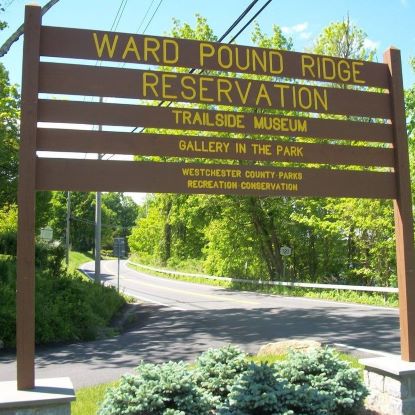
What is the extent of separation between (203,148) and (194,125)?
24 centimetres

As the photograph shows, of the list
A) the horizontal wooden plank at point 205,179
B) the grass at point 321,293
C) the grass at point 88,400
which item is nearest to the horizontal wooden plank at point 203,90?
the horizontal wooden plank at point 205,179

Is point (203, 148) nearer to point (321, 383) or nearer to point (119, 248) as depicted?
point (321, 383)

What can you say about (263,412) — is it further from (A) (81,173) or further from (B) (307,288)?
(B) (307,288)

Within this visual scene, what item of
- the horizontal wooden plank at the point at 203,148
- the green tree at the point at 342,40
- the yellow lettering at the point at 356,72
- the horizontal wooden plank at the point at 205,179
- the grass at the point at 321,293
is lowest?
the grass at the point at 321,293

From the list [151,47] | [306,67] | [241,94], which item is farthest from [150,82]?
[306,67]

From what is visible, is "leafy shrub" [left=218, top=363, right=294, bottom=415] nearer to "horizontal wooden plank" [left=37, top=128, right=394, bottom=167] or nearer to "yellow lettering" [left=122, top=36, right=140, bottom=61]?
"horizontal wooden plank" [left=37, top=128, right=394, bottom=167]

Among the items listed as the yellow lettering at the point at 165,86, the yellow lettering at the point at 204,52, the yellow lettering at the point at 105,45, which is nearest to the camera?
the yellow lettering at the point at 105,45

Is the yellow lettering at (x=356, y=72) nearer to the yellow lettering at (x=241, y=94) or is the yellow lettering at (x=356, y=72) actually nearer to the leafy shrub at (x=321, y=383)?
the yellow lettering at (x=241, y=94)

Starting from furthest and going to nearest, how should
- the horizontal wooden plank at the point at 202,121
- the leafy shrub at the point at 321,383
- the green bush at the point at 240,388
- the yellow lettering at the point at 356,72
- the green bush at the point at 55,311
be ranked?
1. the green bush at the point at 55,311
2. the yellow lettering at the point at 356,72
3. the horizontal wooden plank at the point at 202,121
4. the leafy shrub at the point at 321,383
5. the green bush at the point at 240,388

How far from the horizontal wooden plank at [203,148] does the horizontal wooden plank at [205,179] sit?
127 mm

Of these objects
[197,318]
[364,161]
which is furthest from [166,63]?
[197,318]

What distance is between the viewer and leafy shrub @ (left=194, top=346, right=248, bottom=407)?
501 cm

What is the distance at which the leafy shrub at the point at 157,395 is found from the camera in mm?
4289

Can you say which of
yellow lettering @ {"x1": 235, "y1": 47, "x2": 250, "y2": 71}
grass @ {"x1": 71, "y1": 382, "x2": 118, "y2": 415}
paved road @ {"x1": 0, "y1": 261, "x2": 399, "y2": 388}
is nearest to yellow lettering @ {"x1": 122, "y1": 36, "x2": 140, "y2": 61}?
yellow lettering @ {"x1": 235, "y1": 47, "x2": 250, "y2": 71}
